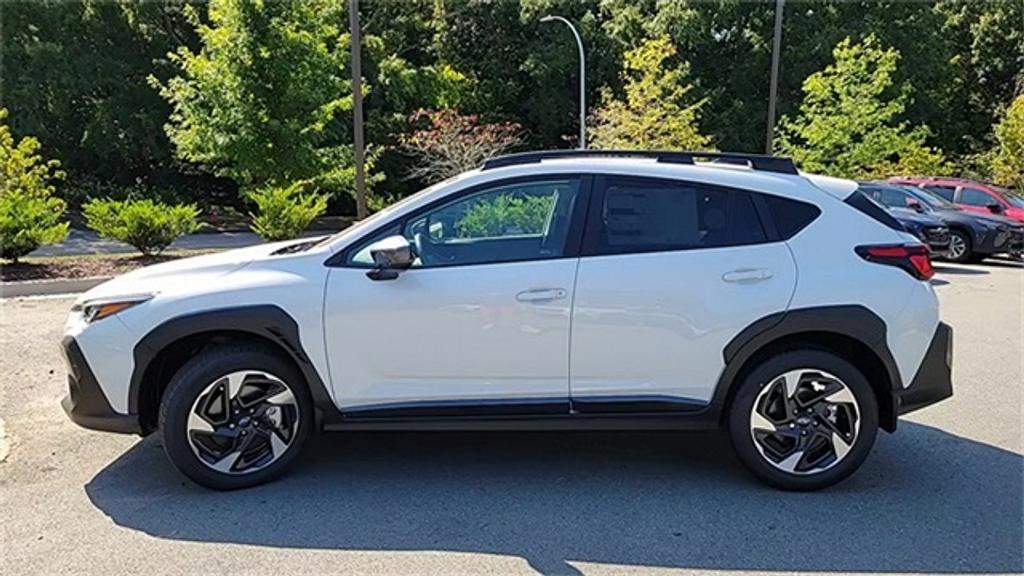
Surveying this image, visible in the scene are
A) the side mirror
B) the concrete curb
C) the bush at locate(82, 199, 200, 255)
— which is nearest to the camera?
the side mirror

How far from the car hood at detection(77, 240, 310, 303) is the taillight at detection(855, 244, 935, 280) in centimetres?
319

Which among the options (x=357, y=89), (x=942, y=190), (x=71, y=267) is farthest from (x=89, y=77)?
(x=942, y=190)

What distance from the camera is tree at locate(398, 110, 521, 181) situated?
77.3ft

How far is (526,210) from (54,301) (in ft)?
24.7

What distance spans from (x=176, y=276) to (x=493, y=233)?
1.73 meters

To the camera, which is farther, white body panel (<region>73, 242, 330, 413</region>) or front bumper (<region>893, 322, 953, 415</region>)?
front bumper (<region>893, 322, 953, 415</region>)

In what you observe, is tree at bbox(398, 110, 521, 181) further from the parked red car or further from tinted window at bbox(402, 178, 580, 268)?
Result: tinted window at bbox(402, 178, 580, 268)

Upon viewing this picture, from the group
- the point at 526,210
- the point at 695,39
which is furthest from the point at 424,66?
the point at 526,210

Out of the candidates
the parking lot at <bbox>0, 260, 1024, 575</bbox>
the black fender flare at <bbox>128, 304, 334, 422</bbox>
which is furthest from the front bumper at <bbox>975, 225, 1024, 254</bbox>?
the black fender flare at <bbox>128, 304, 334, 422</bbox>

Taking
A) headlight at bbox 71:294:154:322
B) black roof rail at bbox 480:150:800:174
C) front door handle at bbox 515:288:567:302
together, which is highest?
black roof rail at bbox 480:150:800:174

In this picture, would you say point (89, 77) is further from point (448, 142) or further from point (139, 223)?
point (139, 223)

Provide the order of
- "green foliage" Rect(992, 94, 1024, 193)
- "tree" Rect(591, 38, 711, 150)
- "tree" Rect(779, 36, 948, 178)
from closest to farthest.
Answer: "tree" Rect(591, 38, 711, 150)
"tree" Rect(779, 36, 948, 178)
"green foliage" Rect(992, 94, 1024, 193)

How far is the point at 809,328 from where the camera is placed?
3.82 m

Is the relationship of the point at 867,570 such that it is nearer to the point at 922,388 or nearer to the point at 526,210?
the point at 922,388
